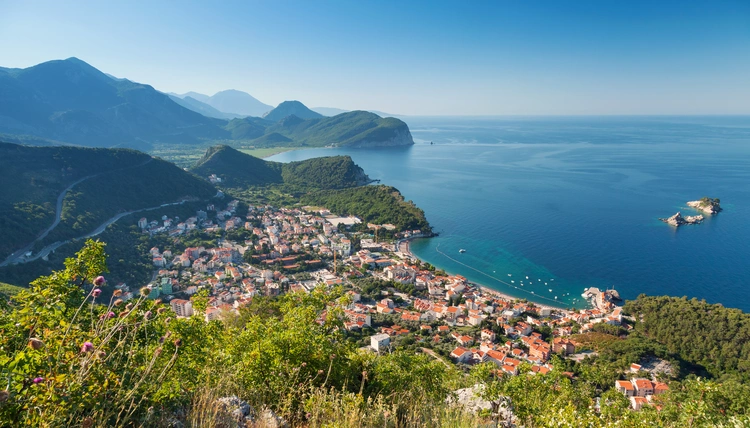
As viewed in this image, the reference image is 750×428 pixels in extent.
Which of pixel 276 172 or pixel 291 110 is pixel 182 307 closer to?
pixel 276 172

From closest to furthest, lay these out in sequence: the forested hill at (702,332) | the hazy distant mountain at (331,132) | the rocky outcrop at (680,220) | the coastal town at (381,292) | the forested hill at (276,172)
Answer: the forested hill at (702,332)
the coastal town at (381,292)
the rocky outcrop at (680,220)
the forested hill at (276,172)
the hazy distant mountain at (331,132)

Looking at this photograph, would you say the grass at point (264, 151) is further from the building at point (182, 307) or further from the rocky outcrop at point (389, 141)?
the building at point (182, 307)

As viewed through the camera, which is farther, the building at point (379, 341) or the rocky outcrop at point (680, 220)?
the rocky outcrop at point (680, 220)

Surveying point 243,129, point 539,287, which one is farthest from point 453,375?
point 243,129

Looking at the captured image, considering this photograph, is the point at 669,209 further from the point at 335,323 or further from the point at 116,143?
the point at 116,143

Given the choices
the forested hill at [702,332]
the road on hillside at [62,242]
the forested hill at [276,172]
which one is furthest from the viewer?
the forested hill at [276,172]

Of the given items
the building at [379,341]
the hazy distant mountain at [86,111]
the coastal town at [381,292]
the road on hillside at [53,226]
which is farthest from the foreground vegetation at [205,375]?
the hazy distant mountain at [86,111]

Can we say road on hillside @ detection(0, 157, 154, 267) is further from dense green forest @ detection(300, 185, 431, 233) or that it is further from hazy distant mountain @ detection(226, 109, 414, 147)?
hazy distant mountain @ detection(226, 109, 414, 147)
